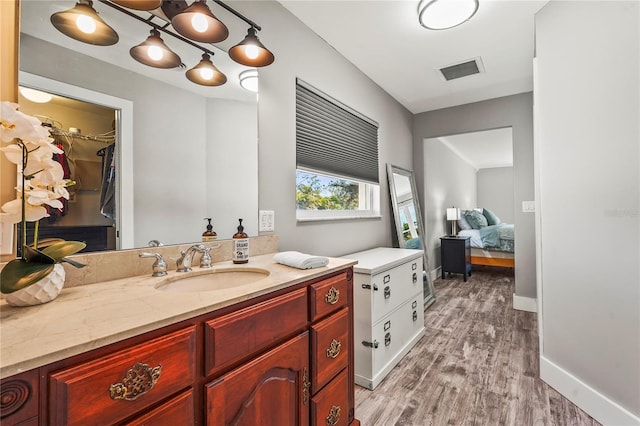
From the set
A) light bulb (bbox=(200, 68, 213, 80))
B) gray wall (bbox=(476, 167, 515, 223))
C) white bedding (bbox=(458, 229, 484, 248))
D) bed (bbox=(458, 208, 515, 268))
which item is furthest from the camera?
gray wall (bbox=(476, 167, 515, 223))

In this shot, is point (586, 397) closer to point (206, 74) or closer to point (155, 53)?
point (206, 74)

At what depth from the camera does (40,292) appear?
750mm

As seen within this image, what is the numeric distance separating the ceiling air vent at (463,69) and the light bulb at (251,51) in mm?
2061

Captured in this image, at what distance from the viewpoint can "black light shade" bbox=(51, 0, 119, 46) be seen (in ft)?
3.28

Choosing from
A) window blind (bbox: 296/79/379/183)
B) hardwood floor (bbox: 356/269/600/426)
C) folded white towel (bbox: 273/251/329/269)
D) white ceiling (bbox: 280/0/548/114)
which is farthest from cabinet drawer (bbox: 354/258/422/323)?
white ceiling (bbox: 280/0/548/114)

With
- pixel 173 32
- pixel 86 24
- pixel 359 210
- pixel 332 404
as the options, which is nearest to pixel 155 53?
pixel 173 32

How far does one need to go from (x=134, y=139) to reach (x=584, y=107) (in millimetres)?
2277

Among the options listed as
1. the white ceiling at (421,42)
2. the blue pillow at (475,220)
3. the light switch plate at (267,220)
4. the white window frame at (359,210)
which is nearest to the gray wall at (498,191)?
the blue pillow at (475,220)

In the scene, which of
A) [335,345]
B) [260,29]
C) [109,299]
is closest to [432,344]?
[335,345]

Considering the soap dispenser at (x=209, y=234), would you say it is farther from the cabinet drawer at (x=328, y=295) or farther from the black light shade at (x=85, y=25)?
the black light shade at (x=85, y=25)

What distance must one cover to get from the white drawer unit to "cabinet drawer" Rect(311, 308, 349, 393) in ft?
1.78

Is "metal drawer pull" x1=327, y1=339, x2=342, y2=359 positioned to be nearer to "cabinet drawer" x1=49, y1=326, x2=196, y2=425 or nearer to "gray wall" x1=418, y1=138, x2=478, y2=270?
"cabinet drawer" x1=49, y1=326, x2=196, y2=425

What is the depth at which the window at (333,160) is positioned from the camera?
208 cm

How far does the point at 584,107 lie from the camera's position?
5.32ft
